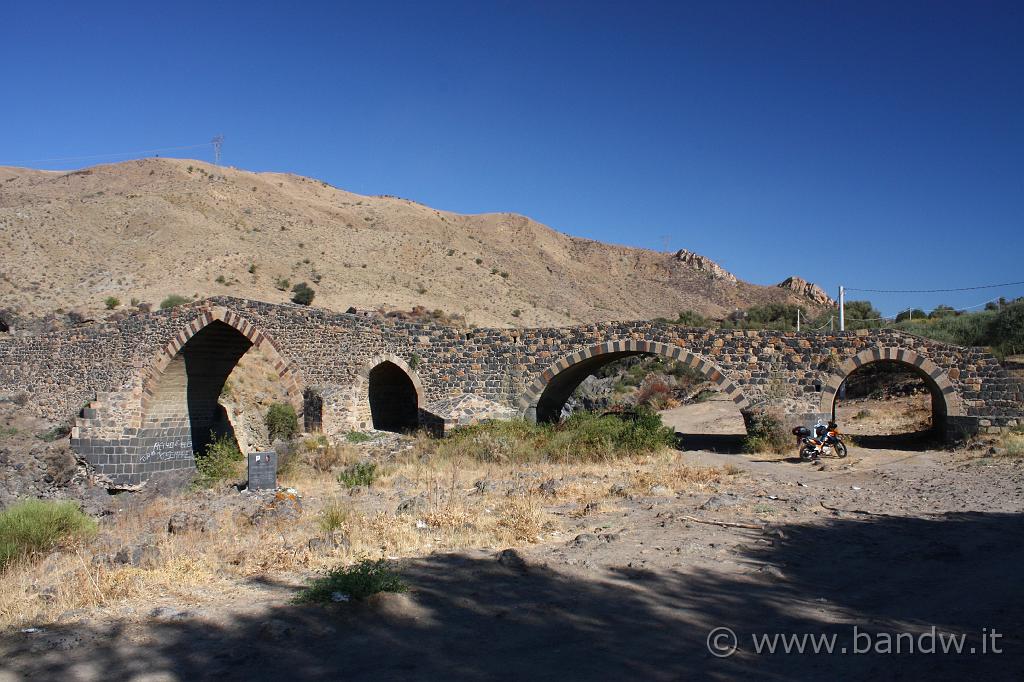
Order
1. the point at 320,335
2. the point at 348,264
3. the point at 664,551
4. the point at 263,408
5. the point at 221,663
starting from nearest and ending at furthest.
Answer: the point at 221,663 < the point at 664,551 < the point at 320,335 < the point at 263,408 < the point at 348,264

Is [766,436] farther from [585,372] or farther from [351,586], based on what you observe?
[351,586]

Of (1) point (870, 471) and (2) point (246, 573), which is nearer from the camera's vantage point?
(2) point (246, 573)

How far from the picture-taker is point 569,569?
539 centimetres

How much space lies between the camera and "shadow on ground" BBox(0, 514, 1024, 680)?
12.0 feet

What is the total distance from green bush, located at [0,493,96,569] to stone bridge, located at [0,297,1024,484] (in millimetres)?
9017

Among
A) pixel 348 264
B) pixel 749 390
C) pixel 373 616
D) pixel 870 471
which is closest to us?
pixel 373 616

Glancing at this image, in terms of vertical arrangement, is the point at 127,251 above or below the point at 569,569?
above

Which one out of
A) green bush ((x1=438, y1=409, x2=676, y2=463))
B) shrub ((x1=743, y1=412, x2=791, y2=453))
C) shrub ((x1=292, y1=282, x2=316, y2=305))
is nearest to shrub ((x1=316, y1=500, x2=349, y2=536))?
green bush ((x1=438, y1=409, x2=676, y2=463))

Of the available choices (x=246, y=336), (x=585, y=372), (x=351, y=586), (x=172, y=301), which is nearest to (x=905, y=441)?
(x=585, y=372)

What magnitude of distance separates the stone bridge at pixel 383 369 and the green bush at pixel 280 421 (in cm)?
155

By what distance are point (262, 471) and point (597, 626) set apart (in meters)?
8.66

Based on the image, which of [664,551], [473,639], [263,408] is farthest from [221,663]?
[263,408]

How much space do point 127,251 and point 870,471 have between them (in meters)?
38.3

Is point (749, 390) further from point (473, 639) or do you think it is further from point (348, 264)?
point (348, 264)
